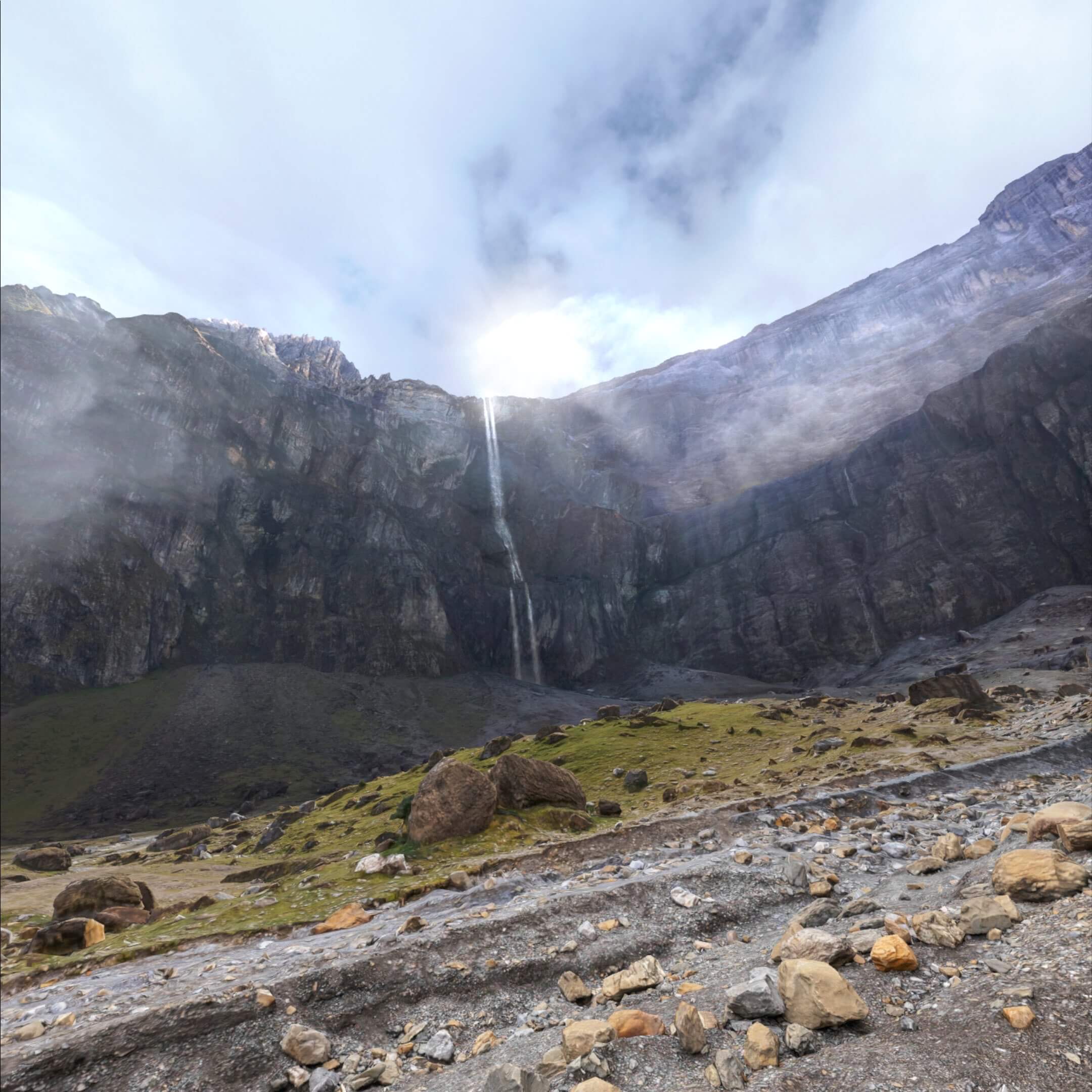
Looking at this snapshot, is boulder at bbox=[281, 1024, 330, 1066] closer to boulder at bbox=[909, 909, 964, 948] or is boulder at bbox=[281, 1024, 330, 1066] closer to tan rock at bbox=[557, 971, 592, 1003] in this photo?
tan rock at bbox=[557, 971, 592, 1003]

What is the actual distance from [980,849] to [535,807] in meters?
17.0

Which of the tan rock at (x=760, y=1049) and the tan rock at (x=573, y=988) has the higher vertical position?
the tan rock at (x=760, y=1049)

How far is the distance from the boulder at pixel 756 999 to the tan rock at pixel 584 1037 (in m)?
1.49

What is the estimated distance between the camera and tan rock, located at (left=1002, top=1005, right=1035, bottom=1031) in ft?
17.7

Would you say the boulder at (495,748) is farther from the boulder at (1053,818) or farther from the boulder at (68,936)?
the boulder at (1053,818)

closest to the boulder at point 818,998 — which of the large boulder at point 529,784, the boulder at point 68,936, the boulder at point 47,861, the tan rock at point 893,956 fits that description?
the tan rock at point 893,956

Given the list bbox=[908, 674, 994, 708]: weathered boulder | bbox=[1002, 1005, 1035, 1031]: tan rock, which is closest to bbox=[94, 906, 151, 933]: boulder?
bbox=[1002, 1005, 1035, 1031]: tan rock

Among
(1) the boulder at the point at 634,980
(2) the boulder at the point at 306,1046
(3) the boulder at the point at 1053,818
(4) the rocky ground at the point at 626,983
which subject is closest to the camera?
(4) the rocky ground at the point at 626,983

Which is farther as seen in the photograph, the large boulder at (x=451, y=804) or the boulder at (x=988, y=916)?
the large boulder at (x=451, y=804)

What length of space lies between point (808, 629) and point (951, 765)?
125 meters

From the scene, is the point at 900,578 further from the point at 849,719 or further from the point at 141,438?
the point at 141,438

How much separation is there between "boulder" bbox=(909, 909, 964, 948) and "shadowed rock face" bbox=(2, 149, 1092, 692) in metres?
142

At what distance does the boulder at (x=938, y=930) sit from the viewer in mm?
7875

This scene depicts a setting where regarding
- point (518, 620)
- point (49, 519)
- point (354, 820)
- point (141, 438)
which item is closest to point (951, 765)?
point (354, 820)
